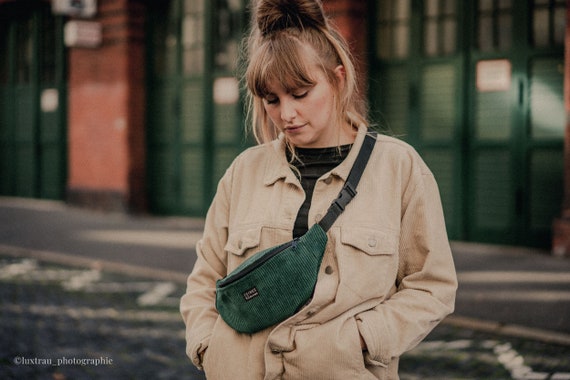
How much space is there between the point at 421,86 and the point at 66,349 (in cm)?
663

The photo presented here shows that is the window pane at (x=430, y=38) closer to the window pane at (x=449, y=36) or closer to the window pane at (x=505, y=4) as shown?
the window pane at (x=449, y=36)

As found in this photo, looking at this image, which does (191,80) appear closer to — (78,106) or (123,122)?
(123,122)

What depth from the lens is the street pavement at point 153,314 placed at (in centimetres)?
490

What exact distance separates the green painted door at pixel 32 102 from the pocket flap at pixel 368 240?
14.4m

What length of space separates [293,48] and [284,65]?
0.05 meters

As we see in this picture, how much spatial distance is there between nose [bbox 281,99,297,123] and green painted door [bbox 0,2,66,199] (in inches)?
563

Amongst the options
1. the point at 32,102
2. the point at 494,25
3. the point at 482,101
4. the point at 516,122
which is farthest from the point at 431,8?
the point at 32,102

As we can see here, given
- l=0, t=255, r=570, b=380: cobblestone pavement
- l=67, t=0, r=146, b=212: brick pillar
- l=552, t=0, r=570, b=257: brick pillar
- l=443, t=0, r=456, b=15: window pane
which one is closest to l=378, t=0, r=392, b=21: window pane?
l=443, t=0, r=456, b=15: window pane

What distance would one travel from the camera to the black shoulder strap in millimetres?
1966

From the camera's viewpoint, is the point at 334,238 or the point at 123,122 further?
the point at 123,122

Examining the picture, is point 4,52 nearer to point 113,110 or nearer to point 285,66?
Result: point 113,110

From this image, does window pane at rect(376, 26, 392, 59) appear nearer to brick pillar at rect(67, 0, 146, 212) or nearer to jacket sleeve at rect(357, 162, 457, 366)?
brick pillar at rect(67, 0, 146, 212)

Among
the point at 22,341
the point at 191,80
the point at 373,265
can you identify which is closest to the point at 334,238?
the point at 373,265

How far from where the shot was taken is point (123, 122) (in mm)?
13461
